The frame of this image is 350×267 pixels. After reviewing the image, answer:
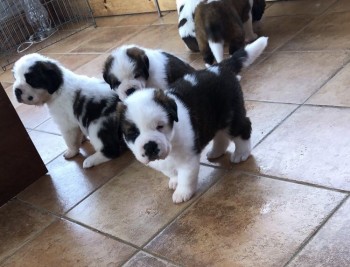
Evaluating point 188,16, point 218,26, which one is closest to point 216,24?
point 218,26

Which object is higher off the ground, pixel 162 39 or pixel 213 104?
pixel 213 104

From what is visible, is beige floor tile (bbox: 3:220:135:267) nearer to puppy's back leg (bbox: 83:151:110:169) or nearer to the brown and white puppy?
puppy's back leg (bbox: 83:151:110:169)

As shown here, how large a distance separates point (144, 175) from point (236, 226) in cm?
78

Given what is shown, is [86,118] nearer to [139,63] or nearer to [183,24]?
[139,63]

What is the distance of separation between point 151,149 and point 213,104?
1.50 feet

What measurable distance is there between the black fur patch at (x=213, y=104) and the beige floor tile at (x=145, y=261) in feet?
1.62

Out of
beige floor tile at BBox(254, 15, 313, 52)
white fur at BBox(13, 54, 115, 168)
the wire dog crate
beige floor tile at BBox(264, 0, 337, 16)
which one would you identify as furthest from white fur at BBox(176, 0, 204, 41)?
the wire dog crate

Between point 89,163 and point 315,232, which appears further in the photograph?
point 89,163

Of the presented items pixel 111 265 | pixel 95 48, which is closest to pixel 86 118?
pixel 111 265

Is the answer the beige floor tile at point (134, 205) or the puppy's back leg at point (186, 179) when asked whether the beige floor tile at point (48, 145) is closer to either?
the beige floor tile at point (134, 205)

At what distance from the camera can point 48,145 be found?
3426 millimetres

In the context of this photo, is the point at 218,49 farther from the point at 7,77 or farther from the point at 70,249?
the point at 7,77

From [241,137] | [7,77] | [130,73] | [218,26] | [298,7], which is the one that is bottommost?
[7,77]

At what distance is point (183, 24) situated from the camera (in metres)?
3.94
